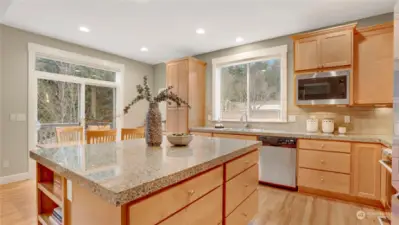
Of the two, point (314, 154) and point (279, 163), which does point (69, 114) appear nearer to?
point (279, 163)

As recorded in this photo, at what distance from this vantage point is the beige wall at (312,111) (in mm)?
2873

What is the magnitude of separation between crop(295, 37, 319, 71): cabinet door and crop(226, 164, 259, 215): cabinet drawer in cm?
201

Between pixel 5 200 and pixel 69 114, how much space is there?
1889 millimetres

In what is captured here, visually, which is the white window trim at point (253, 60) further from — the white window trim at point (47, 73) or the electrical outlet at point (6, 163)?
the electrical outlet at point (6, 163)

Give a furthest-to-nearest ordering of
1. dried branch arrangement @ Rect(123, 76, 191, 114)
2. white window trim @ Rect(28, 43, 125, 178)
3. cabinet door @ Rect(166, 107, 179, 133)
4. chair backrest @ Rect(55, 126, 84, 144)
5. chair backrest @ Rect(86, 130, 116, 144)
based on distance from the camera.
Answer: cabinet door @ Rect(166, 107, 179, 133) < white window trim @ Rect(28, 43, 125, 178) < chair backrest @ Rect(55, 126, 84, 144) < chair backrest @ Rect(86, 130, 116, 144) < dried branch arrangement @ Rect(123, 76, 191, 114)

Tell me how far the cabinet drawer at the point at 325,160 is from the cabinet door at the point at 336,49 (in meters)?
1.28

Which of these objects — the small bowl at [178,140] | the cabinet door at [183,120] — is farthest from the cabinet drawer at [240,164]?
the cabinet door at [183,120]

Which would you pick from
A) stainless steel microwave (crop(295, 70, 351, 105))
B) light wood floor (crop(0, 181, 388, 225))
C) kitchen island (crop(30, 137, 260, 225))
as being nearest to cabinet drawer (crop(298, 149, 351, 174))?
light wood floor (crop(0, 181, 388, 225))

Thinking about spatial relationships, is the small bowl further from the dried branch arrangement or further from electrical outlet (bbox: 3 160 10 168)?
electrical outlet (bbox: 3 160 10 168)

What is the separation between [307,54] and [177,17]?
2.07 m

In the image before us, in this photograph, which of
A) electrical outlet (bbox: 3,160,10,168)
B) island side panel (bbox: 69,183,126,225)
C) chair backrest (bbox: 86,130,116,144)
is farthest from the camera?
electrical outlet (bbox: 3,160,10,168)

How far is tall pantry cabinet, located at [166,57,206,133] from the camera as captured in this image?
169 inches

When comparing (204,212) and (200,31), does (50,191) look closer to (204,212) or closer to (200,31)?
(204,212)

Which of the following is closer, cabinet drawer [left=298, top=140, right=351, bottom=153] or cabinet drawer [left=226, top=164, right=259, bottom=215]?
cabinet drawer [left=226, top=164, right=259, bottom=215]
